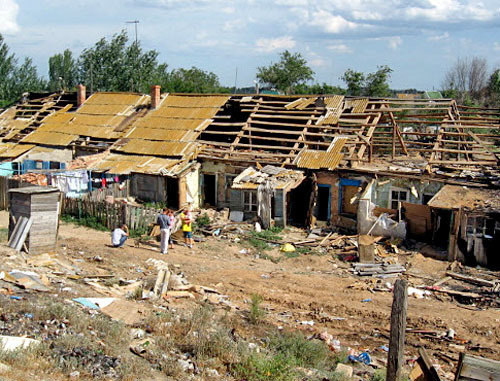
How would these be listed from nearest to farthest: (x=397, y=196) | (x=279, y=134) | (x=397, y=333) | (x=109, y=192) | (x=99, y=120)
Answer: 1. (x=397, y=333)
2. (x=397, y=196)
3. (x=109, y=192)
4. (x=279, y=134)
5. (x=99, y=120)

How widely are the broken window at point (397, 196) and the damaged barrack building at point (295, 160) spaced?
4cm

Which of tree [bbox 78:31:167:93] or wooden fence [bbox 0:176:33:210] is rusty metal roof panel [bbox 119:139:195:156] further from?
tree [bbox 78:31:167:93]

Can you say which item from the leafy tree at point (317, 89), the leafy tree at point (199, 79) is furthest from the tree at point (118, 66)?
the leafy tree at point (317, 89)

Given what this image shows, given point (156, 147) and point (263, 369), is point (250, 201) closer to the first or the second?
point (156, 147)

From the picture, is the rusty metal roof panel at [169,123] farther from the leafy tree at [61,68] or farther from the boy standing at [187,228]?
the leafy tree at [61,68]

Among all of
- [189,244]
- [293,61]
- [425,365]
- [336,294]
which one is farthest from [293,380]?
[293,61]

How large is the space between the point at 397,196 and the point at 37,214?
484 inches

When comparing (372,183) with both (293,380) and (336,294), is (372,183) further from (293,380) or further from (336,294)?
(293,380)

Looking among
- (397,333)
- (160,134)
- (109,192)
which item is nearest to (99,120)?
(160,134)

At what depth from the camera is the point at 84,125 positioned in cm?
2908

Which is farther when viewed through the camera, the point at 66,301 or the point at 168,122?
the point at 168,122

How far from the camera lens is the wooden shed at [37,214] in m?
14.9

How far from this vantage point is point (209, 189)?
23.7 meters

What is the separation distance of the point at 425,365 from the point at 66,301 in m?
6.83
